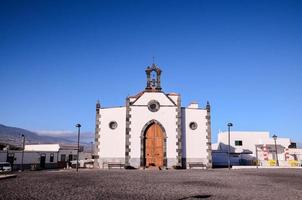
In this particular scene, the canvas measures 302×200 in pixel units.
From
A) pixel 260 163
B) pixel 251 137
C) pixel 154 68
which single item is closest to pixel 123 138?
pixel 154 68

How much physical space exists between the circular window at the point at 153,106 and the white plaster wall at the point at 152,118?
32 centimetres

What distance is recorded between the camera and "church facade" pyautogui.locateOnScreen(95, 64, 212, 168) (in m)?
33.5

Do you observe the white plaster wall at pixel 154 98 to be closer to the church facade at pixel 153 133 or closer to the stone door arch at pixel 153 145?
the church facade at pixel 153 133

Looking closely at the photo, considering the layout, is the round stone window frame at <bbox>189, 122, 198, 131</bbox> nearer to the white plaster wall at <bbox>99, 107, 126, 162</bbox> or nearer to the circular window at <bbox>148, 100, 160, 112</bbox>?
the circular window at <bbox>148, 100, 160, 112</bbox>

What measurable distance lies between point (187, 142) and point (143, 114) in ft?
19.2

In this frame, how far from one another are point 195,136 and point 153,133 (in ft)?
15.7

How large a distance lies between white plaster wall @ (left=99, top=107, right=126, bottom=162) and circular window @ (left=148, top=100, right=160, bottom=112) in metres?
2.97

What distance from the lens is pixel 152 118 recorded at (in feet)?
113

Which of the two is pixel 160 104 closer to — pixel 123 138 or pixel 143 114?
pixel 143 114

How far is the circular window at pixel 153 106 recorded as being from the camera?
3453 centimetres

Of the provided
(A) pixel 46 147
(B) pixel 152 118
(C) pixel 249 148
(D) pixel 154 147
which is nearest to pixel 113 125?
(B) pixel 152 118

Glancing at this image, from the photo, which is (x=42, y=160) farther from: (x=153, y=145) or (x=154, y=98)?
(x=154, y=98)

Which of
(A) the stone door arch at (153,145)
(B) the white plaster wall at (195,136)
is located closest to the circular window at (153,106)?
(A) the stone door arch at (153,145)

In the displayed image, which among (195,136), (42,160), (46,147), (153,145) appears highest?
(195,136)
